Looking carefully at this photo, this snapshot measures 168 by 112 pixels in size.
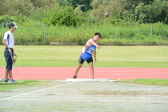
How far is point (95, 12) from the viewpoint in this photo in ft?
253

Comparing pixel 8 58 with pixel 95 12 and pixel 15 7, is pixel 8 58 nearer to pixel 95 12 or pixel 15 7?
pixel 15 7

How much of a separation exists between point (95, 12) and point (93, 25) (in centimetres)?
2649

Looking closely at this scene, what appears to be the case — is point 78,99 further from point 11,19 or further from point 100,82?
point 11,19

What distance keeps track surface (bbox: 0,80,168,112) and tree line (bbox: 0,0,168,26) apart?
1582 inches

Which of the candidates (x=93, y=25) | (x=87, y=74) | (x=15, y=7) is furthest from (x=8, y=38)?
(x=15, y=7)

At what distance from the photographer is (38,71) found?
20031 millimetres

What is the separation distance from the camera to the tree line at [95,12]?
172ft

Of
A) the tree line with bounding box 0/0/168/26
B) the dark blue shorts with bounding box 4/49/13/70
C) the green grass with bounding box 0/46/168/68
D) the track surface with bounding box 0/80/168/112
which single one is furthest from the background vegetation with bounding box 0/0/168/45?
the track surface with bounding box 0/80/168/112

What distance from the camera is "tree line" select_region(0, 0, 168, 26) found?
5234 centimetres

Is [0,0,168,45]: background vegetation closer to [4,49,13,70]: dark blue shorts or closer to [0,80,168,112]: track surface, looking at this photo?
[4,49,13,70]: dark blue shorts

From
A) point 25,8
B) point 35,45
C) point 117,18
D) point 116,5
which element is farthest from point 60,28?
point 25,8

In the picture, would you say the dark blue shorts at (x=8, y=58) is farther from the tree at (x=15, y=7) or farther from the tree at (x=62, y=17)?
the tree at (x=15, y=7)

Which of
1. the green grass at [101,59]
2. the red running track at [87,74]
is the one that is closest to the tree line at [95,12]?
the green grass at [101,59]

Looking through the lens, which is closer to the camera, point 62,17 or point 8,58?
point 8,58
